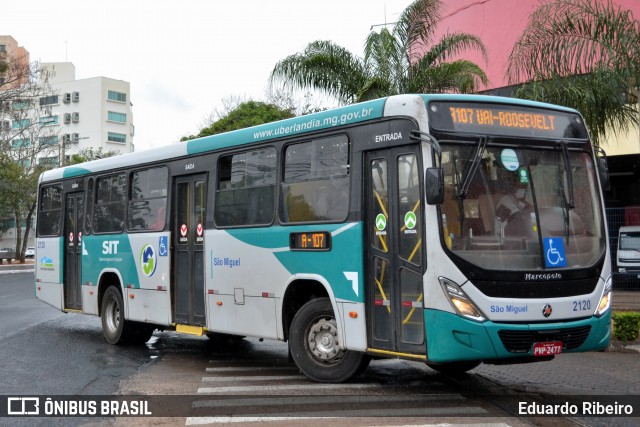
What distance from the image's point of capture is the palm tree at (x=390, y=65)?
1767 centimetres

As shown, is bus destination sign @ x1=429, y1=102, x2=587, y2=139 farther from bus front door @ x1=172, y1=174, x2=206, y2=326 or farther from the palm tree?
the palm tree

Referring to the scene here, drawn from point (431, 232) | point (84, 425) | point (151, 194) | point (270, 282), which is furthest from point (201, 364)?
point (431, 232)

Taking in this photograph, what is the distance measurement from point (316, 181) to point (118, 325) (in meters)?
5.66

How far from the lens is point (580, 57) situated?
45.4 ft

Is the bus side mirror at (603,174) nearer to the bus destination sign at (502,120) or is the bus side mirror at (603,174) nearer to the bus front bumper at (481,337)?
the bus destination sign at (502,120)

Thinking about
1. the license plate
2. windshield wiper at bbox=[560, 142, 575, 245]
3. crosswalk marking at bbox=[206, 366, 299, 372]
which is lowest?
crosswalk marking at bbox=[206, 366, 299, 372]

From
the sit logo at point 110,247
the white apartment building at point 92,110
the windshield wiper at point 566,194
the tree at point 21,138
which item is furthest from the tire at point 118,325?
the white apartment building at point 92,110

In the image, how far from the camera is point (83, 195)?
14.1 metres

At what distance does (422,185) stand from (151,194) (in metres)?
5.79

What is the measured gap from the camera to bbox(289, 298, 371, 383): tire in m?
8.63

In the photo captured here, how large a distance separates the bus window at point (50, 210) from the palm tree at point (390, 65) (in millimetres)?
5720

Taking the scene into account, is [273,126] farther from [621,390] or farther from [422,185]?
[621,390]

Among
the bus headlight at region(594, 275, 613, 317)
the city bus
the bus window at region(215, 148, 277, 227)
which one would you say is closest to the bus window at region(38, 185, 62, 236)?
the city bus

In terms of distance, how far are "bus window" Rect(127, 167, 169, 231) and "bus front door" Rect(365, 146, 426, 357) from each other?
4547 millimetres
